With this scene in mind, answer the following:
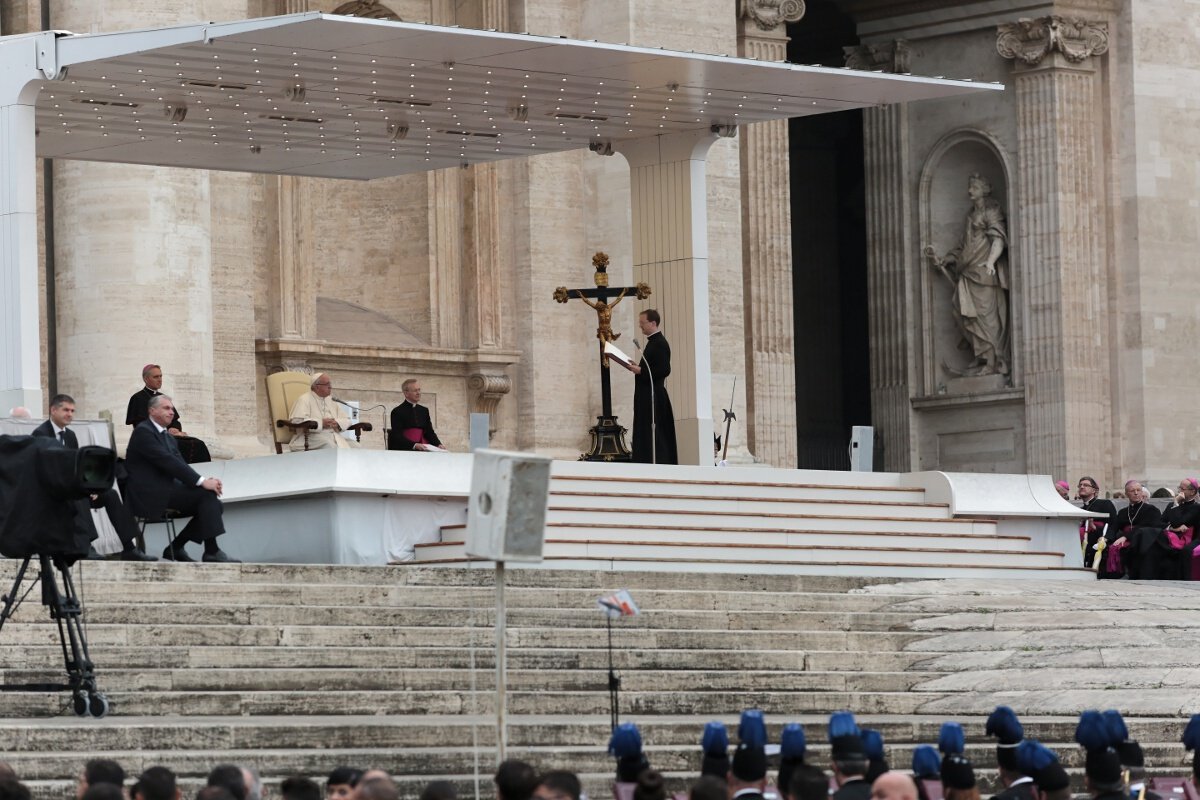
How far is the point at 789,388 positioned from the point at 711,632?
12.4 meters

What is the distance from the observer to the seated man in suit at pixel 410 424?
72.1ft

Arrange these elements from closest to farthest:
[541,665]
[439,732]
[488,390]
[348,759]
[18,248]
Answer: [348,759], [439,732], [541,665], [18,248], [488,390]

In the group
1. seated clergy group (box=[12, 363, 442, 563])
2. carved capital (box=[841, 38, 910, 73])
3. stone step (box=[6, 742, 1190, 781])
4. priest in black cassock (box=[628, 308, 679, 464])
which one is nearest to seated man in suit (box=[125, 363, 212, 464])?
seated clergy group (box=[12, 363, 442, 563])

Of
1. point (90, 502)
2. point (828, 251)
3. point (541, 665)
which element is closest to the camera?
point (90, 502)

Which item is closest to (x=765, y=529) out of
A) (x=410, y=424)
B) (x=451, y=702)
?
(x=410, y=424)

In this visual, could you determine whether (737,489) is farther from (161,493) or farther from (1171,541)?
(161,493)

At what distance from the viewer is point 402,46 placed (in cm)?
1880

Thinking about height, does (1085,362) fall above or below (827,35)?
below

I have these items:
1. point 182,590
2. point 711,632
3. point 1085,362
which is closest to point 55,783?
point 182,590

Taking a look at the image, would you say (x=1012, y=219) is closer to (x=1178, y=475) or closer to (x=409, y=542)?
(x=1178, y=475)

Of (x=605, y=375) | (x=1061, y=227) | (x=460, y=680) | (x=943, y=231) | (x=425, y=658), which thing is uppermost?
(x=943, y=231)

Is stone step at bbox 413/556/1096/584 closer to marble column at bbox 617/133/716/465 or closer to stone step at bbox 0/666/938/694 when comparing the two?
stone step at bbox 0/666/938/694

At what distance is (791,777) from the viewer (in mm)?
9398

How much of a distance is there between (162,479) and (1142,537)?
978cm
